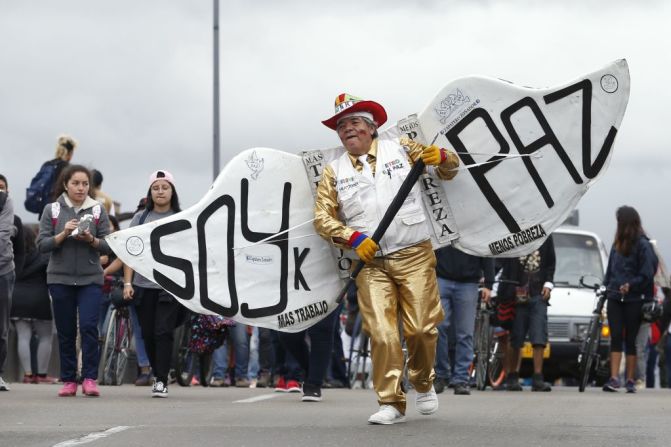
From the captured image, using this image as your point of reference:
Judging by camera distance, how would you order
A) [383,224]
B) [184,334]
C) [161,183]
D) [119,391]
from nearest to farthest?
[383,224] < [161,183] < [119,391] < [184,334]

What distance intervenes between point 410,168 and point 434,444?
236 centimetres

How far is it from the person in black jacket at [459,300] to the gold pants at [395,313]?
5.42m

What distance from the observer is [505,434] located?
9.38 m

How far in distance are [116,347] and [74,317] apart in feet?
12.5

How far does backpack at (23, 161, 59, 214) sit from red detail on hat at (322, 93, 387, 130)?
7.23 metres

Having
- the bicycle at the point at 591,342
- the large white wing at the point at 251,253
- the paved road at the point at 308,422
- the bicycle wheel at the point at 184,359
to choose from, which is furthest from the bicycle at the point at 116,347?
the large white wing at the point at 251,253

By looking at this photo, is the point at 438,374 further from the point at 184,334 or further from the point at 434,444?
the point at 434,444

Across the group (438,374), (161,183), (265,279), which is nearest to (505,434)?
(265,279)

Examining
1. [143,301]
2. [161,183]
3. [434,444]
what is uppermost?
[161,183]

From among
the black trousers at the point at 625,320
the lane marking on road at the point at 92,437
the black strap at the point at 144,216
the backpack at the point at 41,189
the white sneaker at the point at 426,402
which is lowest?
the lane marking on road at the point at 92,437

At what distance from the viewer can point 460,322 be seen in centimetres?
1602

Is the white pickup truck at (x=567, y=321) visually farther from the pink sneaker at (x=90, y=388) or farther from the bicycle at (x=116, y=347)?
the pink sneaker at (x=90, y=388)

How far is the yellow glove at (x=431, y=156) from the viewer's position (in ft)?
33.9

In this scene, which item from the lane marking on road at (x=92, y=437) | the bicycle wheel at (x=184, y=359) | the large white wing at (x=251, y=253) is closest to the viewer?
the lane marking on road at (x=92, y=437)
